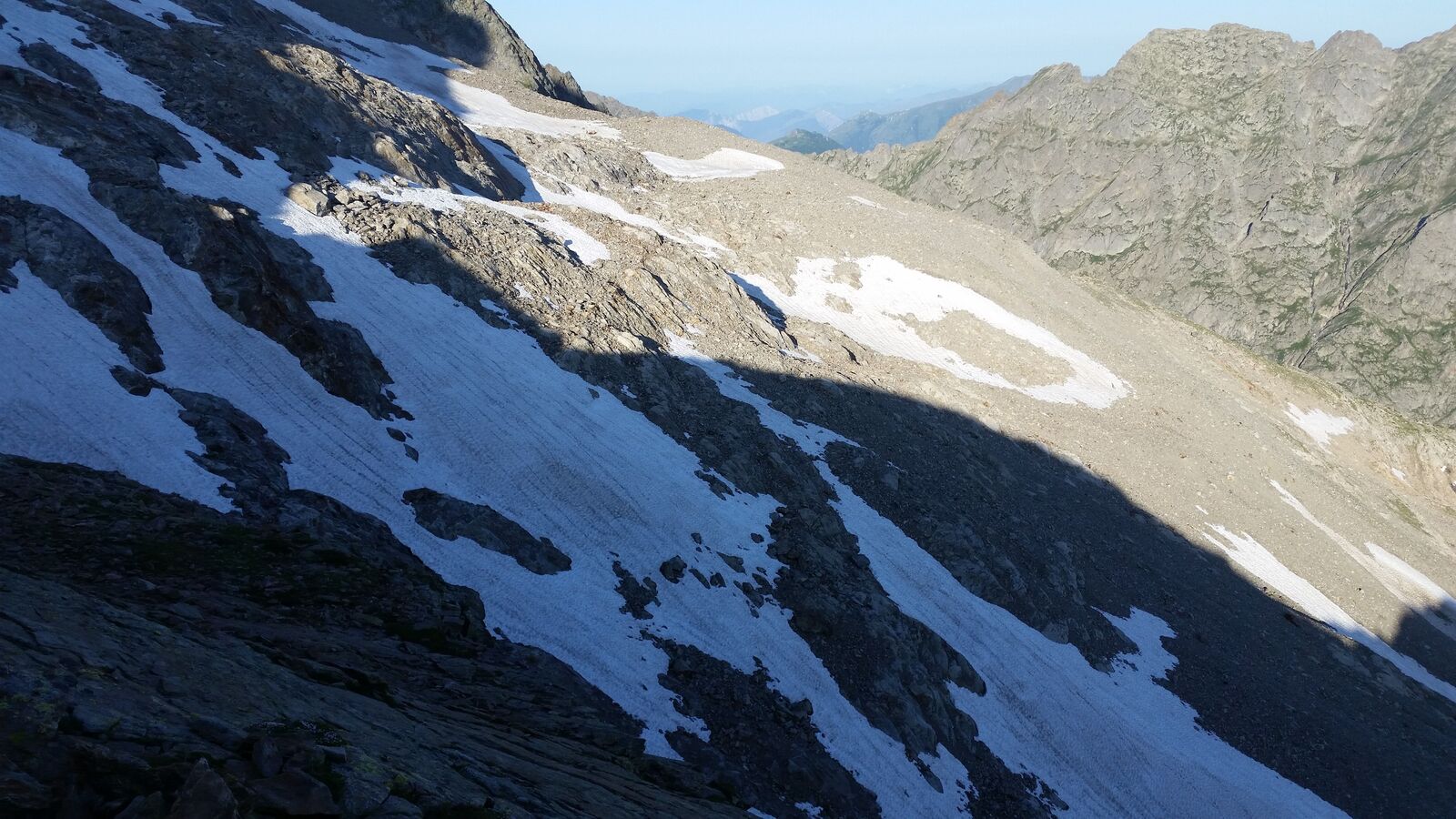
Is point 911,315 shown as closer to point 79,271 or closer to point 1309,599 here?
point 1309,599

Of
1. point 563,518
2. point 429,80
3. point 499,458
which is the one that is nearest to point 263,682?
point 563,518

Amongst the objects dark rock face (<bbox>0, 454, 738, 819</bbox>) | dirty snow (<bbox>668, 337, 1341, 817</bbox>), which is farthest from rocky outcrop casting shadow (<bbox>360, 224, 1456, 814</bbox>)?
dark rock face (<bbox>0, 454, 738, 819</bbox>)

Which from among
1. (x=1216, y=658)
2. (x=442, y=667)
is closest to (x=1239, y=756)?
(x=1216, y=658)

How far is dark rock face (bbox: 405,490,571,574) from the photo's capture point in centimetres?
2336

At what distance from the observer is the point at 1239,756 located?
3450cm

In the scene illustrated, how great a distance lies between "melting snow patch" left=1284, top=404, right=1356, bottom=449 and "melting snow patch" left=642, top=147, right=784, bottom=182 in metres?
56.6

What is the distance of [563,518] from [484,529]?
132 inches

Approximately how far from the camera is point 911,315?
58.6 meters

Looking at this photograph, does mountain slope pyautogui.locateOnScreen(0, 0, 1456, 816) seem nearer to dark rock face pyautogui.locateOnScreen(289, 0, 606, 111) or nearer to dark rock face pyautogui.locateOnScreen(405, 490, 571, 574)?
dark rock face pyautogui.locateOnScreen(405, 490, 571, 574)

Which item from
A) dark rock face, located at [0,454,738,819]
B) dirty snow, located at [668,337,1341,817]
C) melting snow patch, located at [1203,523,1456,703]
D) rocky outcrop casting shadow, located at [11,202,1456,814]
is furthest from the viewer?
melting snow patch, located at [1203,523,1456,703]

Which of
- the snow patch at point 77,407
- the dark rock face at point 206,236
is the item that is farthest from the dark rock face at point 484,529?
the snow patch at point 77,407

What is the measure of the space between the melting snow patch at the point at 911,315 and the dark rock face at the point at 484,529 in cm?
3273

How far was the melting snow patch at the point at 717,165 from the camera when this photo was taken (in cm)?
→ 7288

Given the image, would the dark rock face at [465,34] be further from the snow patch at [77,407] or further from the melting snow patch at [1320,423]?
the melting snow patch at [1320,423]
